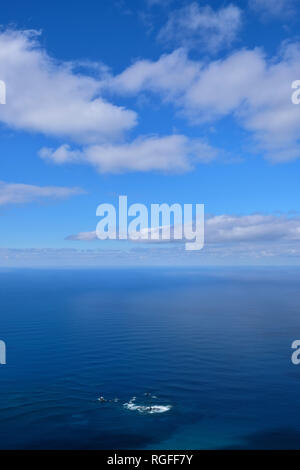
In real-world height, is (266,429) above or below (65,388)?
below

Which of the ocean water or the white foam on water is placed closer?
the ocean water

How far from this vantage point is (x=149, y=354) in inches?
4806

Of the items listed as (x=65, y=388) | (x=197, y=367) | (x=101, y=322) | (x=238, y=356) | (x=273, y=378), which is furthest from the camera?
(x=101, y=322)

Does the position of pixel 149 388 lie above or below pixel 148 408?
above

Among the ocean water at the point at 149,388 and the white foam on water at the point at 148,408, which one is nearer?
the ocean water at the point at 149,388

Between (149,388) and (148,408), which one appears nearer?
(148,408)

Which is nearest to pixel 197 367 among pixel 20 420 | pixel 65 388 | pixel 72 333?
pixel 65 388

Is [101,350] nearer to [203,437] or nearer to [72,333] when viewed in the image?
[72,333]

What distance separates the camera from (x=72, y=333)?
154 m
